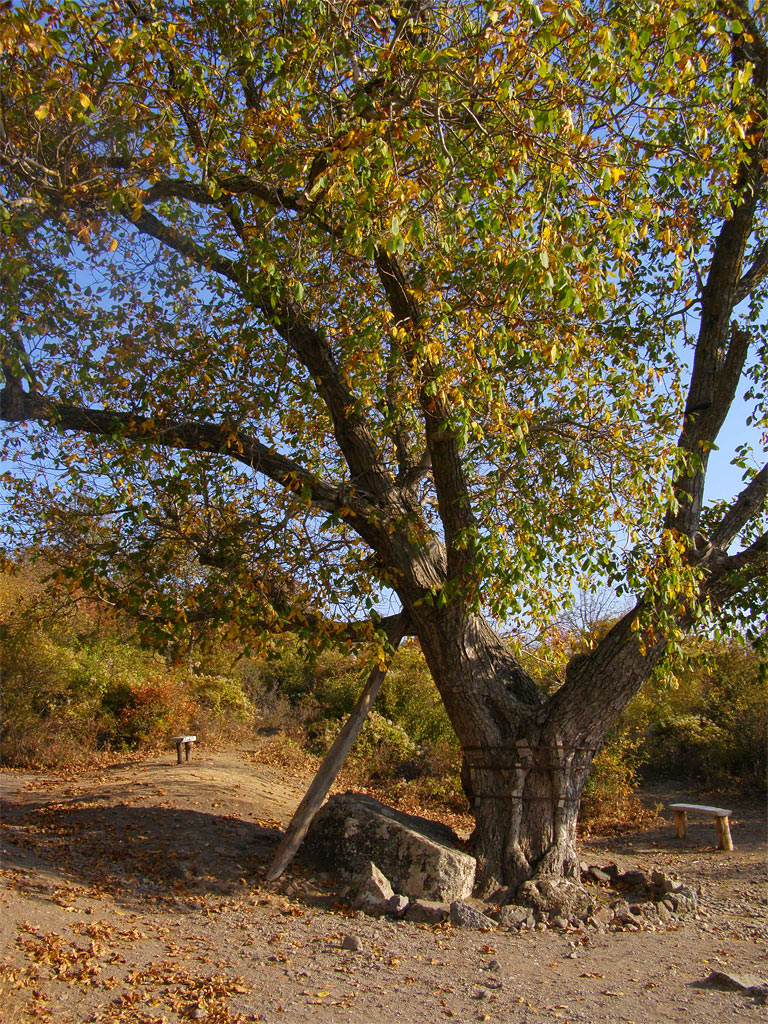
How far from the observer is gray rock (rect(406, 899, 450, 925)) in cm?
596

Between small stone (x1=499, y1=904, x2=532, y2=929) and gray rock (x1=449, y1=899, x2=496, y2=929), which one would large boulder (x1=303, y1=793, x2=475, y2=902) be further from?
small stone (x1=499, y1=904, x2=532, y2=929)

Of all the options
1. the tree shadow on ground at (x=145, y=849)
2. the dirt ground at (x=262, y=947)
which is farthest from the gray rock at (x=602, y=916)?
the tree shadow on ground at (x=145, y=849)

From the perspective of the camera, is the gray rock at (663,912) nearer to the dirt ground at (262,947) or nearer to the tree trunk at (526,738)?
the dirt ground at (262,947)

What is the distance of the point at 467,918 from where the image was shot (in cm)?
593

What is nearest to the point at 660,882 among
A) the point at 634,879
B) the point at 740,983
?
the point at 634,879

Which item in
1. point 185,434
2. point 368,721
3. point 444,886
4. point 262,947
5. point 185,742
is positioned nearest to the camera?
point 262,947

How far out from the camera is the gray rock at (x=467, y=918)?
19.4ft

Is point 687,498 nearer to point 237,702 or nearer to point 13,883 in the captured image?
point 13,883

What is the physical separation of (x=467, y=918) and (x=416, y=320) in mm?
4678

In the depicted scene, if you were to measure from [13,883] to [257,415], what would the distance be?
4.12 meters

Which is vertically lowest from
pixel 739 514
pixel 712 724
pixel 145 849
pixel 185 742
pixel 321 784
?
pixel 145 849

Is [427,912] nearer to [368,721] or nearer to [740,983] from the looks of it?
[740,983]

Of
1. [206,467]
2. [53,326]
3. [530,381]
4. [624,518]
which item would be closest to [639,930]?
[624,518]

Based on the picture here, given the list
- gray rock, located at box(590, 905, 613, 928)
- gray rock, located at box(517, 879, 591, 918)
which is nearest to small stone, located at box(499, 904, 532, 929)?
gray rock, located at box(517, 879, 591, 918)
